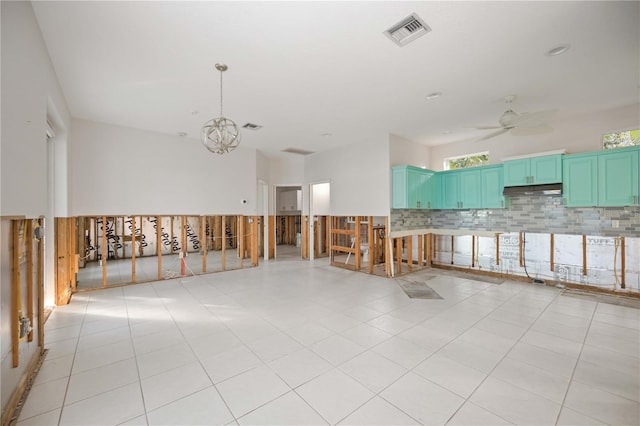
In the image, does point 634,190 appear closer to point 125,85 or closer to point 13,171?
point 13,171

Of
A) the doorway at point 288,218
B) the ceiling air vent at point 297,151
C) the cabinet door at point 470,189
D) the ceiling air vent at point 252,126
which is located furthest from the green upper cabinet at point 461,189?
the doorway at point 288,218

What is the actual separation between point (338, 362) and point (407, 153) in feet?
16.9

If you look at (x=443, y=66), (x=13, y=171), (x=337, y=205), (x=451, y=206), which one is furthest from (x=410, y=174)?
(x=13, y=171)

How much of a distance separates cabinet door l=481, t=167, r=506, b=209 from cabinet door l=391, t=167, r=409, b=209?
1662 mm

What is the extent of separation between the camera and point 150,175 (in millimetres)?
5500

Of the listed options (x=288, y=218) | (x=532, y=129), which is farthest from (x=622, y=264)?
(x=288, y=218)

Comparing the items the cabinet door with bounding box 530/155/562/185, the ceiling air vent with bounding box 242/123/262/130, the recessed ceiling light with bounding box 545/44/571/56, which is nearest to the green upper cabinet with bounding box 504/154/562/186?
the cabinet door with bounding box 530/155/562/185

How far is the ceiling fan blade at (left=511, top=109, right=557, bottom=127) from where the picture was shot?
3.21 metres

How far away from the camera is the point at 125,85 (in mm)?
3596

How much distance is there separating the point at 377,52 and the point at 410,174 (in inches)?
128

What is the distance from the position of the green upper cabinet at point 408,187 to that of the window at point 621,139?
2.96 meters

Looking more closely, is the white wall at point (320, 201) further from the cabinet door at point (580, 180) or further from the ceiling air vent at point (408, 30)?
the ceiling air vent at point (408, 30)

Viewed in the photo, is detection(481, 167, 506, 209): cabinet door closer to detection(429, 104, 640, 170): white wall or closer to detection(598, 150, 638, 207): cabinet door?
detection(429, 104, 640, 170): white wall

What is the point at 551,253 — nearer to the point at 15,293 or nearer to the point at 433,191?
the point at 433,191
